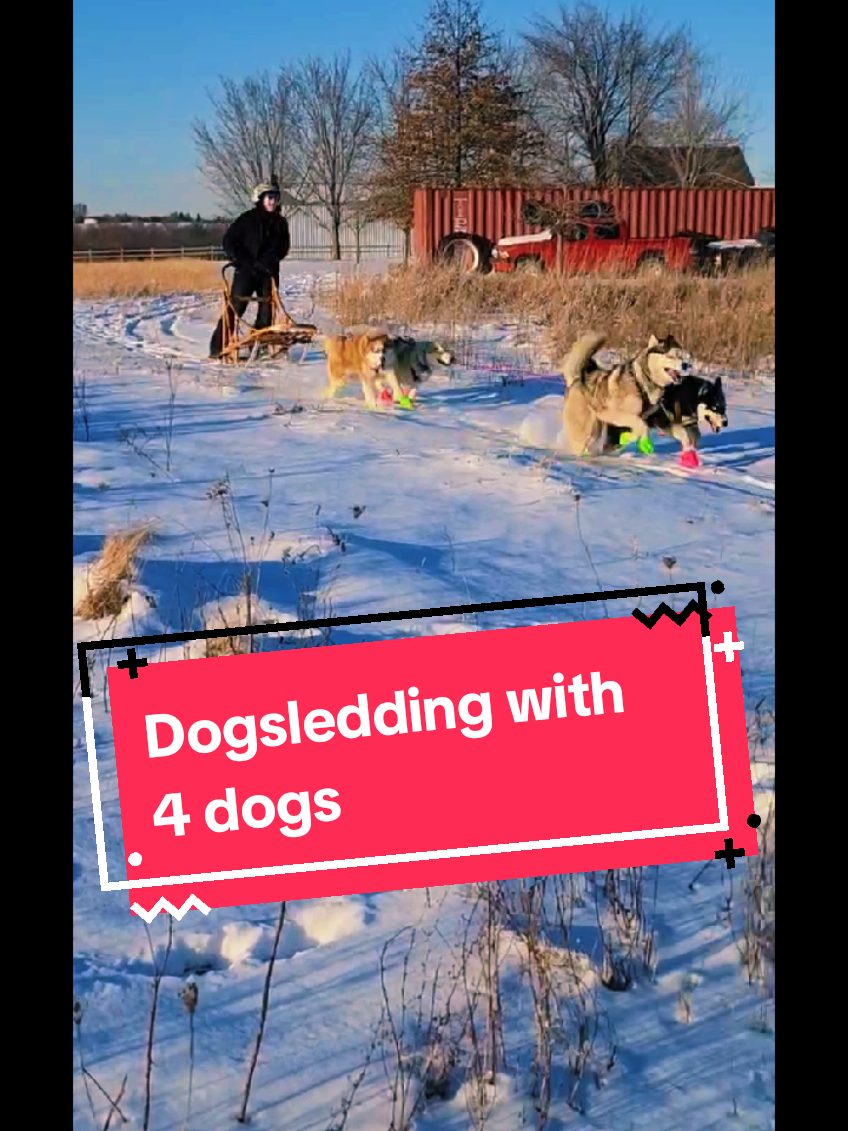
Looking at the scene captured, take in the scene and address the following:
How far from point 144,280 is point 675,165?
47.5 ft

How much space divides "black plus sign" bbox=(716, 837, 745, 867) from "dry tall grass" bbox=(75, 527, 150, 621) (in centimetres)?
245

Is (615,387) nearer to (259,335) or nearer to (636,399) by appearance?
(636,399)

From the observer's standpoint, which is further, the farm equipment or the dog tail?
the farm equipment

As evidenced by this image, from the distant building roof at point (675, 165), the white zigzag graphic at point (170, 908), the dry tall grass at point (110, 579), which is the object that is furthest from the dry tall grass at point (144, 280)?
the white zigzag graphic at point (170, 908)

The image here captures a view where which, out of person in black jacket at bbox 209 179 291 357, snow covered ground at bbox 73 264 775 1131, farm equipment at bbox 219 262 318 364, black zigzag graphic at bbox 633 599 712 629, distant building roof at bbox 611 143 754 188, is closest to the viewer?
snow covered ground at bbox 73 264 775 1131

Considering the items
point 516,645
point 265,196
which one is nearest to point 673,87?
point 265,196

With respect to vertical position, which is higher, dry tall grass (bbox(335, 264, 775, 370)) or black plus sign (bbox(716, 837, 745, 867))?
dry tall grass (bbox(335, 264, 775, 370))

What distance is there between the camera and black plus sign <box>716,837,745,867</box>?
255cm

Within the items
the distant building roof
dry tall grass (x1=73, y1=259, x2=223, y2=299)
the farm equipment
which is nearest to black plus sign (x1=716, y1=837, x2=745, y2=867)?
the farm equipment

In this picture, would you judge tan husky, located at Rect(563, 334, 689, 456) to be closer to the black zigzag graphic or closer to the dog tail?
the dog tail

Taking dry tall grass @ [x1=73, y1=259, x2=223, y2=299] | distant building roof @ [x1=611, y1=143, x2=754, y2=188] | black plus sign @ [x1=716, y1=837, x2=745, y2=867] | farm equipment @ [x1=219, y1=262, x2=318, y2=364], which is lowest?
black plus sign @ [x1=716, y1=837, x2=745, y2=867]

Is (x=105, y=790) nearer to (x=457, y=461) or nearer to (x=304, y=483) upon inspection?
(x=304, y=483)

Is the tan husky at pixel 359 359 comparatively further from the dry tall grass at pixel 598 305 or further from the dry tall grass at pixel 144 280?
the dry tall grass at pixel 144 280

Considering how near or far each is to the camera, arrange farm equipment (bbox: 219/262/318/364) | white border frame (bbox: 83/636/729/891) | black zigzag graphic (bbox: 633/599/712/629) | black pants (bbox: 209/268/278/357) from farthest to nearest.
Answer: black pants (bbox: 209/268/278/357)
farm equipment (bbox: 219/262/318/364)
black zigzag graphic (bbox: 633/599/712/629)
white border frame (bbox: 83/636/729/891)
